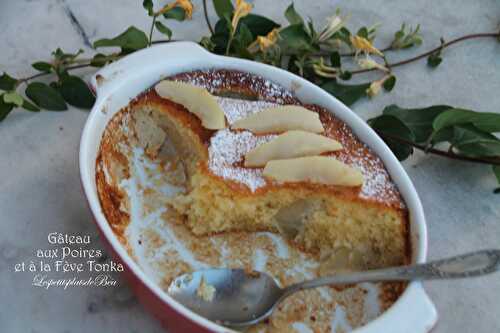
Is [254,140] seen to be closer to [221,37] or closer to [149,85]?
[149,85]

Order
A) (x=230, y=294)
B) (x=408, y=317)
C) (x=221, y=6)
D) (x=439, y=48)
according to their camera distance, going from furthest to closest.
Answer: (x=439, y=48)
(x=221, y=6)
(x=230, y=294)
(x=408, y=317)

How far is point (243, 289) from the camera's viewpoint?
1399mm

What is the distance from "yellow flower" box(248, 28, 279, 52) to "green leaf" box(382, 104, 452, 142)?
1.43 feet

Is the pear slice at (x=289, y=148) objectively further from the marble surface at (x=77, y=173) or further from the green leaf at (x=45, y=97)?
the green leaf at (x=45, y=97)

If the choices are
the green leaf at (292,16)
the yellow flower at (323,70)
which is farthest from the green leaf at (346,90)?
the green leaf at (292,16)

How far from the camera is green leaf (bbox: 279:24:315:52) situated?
1976mm

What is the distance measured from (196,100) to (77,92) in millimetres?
473

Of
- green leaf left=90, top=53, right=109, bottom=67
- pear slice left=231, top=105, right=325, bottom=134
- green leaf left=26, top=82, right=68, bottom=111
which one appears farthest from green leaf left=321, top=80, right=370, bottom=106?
green leaf left=26, top=82, right=68, bottom=111

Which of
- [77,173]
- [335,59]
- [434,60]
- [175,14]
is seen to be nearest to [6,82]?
[77,173]

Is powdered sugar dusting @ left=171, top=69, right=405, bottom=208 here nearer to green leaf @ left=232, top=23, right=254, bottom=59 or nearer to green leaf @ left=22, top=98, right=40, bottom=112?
green leaf @ left=232, top=23, right=254, bottom=59

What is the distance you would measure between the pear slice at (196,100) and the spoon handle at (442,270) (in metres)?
0.52

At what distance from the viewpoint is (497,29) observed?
2348mm

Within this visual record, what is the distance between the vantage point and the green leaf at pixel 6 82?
180 centimetres

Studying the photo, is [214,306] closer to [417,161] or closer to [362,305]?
[362,305]
